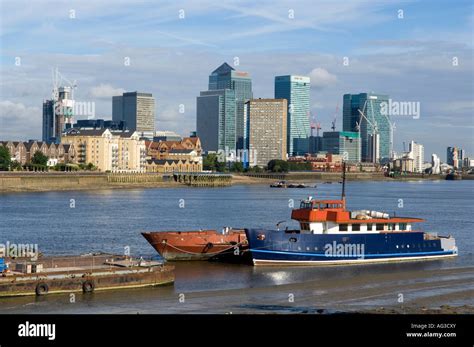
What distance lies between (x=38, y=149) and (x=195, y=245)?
483 feet

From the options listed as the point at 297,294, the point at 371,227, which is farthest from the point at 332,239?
the point at 297,294

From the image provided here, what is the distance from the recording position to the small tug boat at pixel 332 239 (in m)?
45.7

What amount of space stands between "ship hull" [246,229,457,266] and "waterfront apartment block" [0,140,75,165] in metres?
143

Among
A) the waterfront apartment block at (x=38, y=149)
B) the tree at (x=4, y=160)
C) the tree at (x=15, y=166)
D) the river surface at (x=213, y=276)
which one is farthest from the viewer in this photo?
the waterfront apartment block at (x=38, y=149)

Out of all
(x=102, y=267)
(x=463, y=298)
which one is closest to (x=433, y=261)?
(x=463, y=298)

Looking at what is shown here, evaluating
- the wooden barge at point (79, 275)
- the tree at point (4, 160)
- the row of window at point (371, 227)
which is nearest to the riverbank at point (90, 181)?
the tree at point (4, 160)

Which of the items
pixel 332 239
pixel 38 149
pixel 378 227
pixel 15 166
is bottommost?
pixel 332 239

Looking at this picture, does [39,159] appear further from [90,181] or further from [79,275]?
[79,275]

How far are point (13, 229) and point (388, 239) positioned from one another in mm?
31277

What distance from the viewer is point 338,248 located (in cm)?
4728

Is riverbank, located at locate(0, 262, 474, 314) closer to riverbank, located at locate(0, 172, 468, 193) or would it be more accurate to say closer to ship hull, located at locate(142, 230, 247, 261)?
ship hull, located at locate(142, 230, 247, 261)

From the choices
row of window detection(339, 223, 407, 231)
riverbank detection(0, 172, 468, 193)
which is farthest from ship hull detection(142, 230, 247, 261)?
riverbank detection(0, 172, 468, 193)

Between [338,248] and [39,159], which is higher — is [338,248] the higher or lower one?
the lower one

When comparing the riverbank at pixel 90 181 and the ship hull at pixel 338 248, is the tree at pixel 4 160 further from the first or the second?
the ship hull at pixel 338 248
